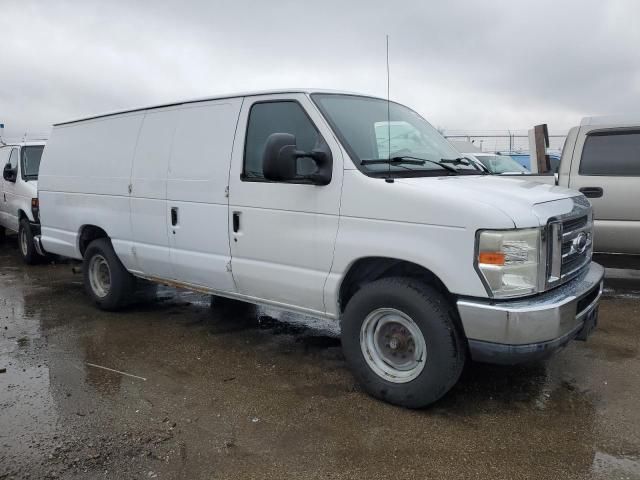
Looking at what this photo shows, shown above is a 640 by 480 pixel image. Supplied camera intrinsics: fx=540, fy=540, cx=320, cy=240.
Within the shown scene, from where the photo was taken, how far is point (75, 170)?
6.25 meters

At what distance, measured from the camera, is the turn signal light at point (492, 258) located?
3164 millimetres

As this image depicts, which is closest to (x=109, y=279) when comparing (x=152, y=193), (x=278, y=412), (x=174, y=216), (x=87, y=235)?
(x=87, y=235)

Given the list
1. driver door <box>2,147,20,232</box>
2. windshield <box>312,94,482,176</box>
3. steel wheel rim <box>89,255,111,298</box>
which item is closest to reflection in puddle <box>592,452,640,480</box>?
windshield <box>312,94,482,176</box>

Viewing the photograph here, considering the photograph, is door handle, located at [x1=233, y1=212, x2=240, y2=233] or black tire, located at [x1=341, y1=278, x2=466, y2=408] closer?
black tire, located at [x1=341, y1=278, x2=466, y2=408]

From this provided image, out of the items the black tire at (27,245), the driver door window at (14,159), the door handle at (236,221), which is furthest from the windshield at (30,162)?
the door handle at (236,221)

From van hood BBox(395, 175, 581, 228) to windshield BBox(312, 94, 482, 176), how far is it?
24 cm

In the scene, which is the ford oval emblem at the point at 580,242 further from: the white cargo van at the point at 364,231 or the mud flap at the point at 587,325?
→ the mud flap at the point at 587,325

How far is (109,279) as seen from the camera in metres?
6.14

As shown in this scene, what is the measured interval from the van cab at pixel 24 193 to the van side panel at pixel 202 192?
5.07 meters

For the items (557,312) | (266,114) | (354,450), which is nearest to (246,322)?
(266,114)

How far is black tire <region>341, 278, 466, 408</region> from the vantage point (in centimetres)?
340

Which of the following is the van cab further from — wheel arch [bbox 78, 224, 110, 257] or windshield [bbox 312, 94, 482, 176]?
windshield [bbox 312, 94, 482, 176]

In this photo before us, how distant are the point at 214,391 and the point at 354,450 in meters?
1.29

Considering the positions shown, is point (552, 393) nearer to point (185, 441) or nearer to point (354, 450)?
point (354, 450)
